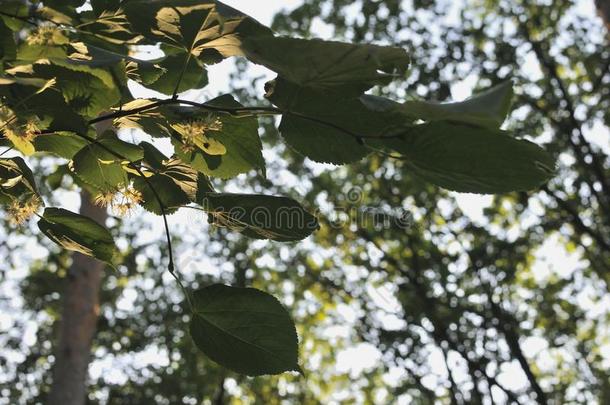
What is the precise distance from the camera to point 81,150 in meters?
1.06

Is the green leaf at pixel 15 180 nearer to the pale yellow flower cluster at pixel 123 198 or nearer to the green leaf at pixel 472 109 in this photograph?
the pale yellow flower cluster at pixel 123 198

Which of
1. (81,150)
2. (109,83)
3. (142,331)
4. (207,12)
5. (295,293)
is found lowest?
(142,331)

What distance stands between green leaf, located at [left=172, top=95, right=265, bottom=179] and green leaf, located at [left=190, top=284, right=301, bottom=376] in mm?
213

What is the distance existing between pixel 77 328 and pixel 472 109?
207 inches

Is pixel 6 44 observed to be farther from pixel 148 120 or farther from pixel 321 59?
pixel 321 59

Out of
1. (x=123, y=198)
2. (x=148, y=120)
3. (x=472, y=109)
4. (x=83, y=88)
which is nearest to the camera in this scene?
(x=472, y=109)

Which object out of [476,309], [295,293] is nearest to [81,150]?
[476,309]

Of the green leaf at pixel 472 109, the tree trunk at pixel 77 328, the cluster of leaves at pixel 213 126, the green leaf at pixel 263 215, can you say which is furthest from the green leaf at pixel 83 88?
the tree trunk at pixel 77 328

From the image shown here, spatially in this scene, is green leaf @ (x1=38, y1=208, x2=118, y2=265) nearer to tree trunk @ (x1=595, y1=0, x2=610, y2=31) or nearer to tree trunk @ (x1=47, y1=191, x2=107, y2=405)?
tree trunk @ (x1=47, y1=191, x2=107, y2=405)

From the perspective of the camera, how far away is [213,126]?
95 cm

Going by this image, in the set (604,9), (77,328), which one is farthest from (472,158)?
(604,9)

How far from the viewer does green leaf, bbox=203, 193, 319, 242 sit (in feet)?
3.07

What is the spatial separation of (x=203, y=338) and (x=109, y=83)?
1.30ft

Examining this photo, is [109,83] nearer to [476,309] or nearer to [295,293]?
[476,309]
